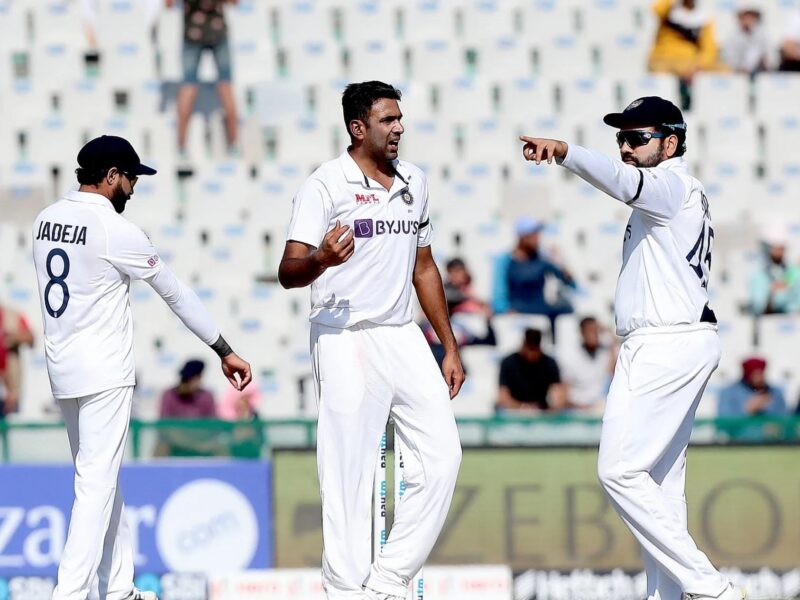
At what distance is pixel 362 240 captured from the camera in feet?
20.3

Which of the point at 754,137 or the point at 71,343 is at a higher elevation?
the point at 754,137

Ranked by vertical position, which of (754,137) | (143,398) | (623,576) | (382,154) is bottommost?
(623,576)

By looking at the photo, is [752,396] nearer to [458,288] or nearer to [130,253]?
[458,288]

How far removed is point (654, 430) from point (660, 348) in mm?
324

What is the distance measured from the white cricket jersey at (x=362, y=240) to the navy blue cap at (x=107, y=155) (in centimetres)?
78

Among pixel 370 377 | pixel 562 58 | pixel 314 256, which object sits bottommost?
pixel 370 377

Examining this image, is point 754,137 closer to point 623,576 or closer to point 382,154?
point 623,576

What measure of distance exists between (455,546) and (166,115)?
19.4 ft

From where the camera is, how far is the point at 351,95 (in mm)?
6270

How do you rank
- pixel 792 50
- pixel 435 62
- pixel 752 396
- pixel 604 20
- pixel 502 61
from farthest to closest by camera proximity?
pixel 604 20 < pixel 792 50 < pixel 502 61 < pixel 435 62 < pixel 752 396

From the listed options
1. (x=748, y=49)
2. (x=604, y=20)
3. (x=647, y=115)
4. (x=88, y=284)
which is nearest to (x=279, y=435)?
(x=88, y=284)

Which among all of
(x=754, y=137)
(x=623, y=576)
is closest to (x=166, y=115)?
(x=754, y=137)

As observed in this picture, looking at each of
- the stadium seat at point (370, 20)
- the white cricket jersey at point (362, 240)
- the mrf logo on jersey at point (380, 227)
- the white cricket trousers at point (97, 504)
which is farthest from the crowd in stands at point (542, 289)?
the mrf logo on jersey at point (380, 227)

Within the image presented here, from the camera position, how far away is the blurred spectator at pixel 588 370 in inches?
441
